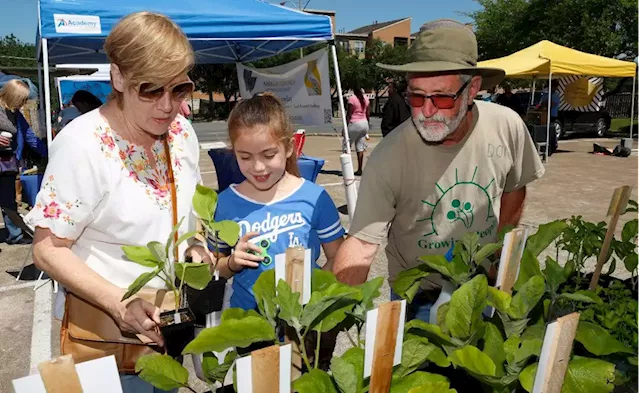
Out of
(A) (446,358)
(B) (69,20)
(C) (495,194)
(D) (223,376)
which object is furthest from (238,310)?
(B) (69,20)

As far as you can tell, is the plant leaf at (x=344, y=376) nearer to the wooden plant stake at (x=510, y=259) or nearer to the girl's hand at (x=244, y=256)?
the wooden plant stake at (x=510, y=259)

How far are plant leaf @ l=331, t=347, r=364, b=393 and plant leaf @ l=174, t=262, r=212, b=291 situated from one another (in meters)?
0.42

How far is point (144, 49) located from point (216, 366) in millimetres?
814

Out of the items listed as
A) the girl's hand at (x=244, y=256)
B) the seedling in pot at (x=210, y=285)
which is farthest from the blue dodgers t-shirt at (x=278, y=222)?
the seedling in pot at (x=210, y=285)

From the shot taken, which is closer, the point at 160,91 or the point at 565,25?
the point at 160,91

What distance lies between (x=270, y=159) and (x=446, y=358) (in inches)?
39.4

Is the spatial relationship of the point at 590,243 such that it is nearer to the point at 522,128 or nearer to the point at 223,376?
the point at 522,128

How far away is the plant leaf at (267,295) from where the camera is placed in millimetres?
1023

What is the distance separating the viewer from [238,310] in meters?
1.04

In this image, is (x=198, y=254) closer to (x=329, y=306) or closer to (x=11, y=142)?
(x=329, y=306)

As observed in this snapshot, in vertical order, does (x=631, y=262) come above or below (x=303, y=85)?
below

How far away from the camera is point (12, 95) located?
221 inches

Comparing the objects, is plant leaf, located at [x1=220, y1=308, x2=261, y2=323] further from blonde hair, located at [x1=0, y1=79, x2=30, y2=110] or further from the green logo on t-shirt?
blonde hair, located at [x1=0, y1=79, x2=30, y2=110]

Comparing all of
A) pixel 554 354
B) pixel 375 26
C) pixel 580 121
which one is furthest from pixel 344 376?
pixel 375 26
